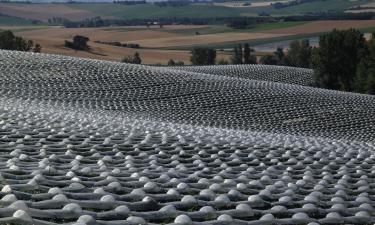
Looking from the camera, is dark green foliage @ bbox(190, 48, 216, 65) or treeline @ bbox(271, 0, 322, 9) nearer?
dark green foliage @ bbox(190, 48, 216, 65)

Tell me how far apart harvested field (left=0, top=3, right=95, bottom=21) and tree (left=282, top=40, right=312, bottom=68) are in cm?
5721

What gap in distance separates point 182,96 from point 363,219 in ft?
51.2

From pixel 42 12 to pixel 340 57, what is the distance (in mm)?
80430

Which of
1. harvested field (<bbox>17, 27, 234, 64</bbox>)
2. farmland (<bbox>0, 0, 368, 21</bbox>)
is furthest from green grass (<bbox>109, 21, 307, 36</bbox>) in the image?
farmland (<bbox>0, 0, 368, 21</bbox>)

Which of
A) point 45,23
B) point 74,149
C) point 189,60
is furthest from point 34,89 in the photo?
point 45,23

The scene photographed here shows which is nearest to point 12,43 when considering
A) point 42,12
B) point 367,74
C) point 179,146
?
point 367,74

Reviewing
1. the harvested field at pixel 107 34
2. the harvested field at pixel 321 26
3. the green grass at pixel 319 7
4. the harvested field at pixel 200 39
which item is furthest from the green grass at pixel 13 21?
the green grass at pixel 319 7

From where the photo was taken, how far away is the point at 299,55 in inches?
2771

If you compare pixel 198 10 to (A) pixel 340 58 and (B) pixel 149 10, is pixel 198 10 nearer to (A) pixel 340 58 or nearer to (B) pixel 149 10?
(B) pixel 149 10

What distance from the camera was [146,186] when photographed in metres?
6.31

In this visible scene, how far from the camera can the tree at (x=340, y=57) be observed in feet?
165

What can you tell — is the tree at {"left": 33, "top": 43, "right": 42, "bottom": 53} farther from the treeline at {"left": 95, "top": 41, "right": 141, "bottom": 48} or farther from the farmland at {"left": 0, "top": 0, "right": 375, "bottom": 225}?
the farmland at {"left": 0, "top": 0, "right": 375, "bottom": 225}

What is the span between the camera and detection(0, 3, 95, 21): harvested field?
372 feet

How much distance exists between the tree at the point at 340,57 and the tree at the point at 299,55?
17561 millimetres
